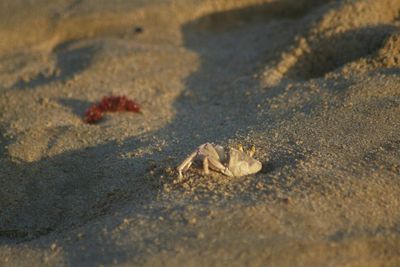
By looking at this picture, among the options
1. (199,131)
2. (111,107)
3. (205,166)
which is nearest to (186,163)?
(205,166)

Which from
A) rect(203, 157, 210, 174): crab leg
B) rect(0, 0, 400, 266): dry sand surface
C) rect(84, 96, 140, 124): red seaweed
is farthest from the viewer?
rect(84, 96, 140, 124): red seaweed

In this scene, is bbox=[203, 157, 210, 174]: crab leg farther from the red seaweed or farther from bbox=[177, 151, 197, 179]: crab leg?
the red seaweed

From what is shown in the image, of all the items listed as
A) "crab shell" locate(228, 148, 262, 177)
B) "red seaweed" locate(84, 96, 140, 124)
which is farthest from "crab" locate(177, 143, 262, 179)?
"red seaweed" locate(84, 96, 140, 124)

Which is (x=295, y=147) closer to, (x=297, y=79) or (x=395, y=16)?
(x=297, y=79)

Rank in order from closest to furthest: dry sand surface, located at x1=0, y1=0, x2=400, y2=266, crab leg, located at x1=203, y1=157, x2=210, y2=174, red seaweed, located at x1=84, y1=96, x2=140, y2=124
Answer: dry sand surface, located at x1=0, y1=0, x2=400, y2=266
crab leg, located at x1=203, y1=157, x2=210, y2=174
red seaweed, located at x1=84, y1=96, x2=140, y2=124

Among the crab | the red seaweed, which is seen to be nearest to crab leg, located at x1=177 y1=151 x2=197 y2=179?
the crab

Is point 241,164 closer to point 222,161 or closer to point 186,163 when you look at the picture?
point 222,161

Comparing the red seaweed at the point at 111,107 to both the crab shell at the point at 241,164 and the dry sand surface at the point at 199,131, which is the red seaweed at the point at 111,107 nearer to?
the dry sand surface at the point at 199,131

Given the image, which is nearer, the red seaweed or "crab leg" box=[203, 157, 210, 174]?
"crab leg" box=[203, 157, 210, 174]
